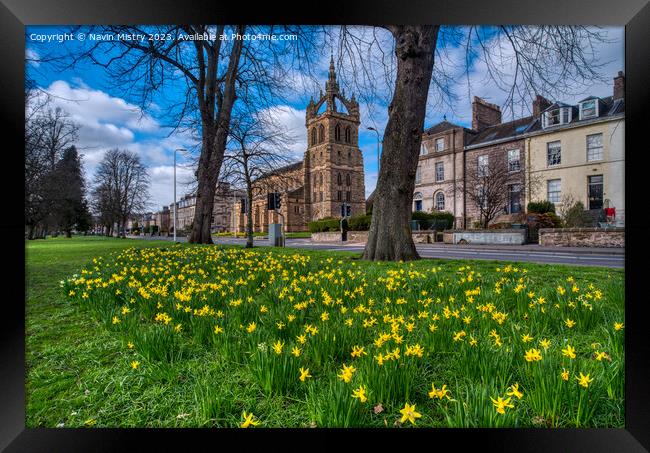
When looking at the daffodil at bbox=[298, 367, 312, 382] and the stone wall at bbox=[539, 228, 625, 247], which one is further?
the stone wall at bbox=[539, 228, 625, 247]

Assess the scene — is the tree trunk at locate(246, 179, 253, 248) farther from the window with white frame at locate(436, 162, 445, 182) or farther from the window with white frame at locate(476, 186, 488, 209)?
the window with white frame at locate(476, 186, 488, 209)

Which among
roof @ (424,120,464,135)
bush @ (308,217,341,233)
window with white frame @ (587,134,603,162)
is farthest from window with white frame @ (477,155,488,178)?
bush @ (308,217,341,233)

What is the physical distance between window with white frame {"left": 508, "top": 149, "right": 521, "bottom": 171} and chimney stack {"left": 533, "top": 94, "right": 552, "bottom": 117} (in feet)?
5.03

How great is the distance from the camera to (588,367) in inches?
66.7

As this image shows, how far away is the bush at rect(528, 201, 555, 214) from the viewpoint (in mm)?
6033

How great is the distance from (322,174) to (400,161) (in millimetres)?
2377

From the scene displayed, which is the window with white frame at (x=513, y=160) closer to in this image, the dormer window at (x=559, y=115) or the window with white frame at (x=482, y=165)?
the window with white frame at (x=482, y=165)

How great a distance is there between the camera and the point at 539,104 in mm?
4430

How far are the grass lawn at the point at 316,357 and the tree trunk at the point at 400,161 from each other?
265 cm

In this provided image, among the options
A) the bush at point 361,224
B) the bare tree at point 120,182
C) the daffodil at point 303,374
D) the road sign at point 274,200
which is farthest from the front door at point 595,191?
the bush at point 361,224

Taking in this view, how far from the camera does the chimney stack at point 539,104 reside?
4.19 m

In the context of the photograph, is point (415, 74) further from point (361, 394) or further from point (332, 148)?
point (361, 394)
